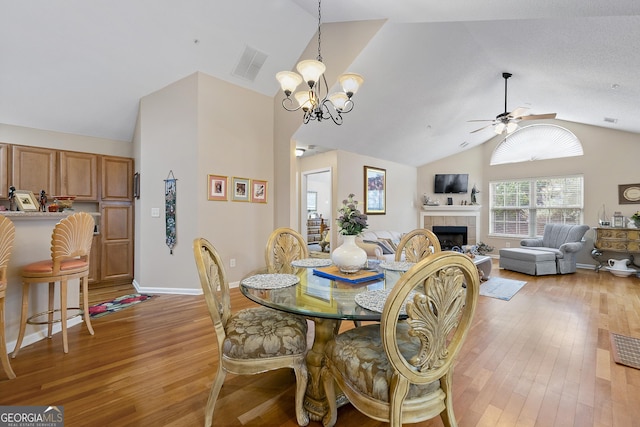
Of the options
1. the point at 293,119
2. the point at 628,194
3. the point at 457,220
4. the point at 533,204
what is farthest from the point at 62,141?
the point at 628,194

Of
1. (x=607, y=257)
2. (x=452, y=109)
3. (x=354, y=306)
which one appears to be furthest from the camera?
(x=607, y=257)

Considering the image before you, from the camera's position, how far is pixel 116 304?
3.42 metres

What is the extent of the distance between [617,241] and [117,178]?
8.73 metres

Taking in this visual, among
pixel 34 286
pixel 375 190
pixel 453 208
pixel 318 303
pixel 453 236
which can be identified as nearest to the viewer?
pixel 318 303

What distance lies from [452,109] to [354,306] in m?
4.93

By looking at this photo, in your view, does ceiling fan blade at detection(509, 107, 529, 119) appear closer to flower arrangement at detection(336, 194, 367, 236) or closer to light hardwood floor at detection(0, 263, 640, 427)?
light hardwood floor at detection(0, 263, 640, 427)

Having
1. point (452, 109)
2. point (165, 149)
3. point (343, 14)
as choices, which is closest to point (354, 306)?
point (343, 14)

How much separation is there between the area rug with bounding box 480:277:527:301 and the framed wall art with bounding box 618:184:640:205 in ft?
9.89

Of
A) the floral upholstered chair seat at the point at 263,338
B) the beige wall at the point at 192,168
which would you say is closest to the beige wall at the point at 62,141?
the beige wall at the point at 192,168

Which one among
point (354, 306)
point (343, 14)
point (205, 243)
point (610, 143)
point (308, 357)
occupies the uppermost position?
point (343, 14)

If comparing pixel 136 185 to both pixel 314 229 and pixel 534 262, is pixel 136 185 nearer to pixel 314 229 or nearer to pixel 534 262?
pixel 314 229

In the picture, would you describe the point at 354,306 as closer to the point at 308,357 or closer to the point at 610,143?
the point at 308,357

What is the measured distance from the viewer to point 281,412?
160cm

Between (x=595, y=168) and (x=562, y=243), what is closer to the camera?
(x=562, y=243)
